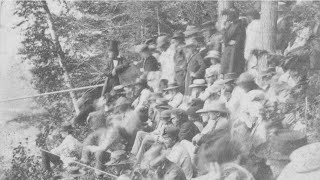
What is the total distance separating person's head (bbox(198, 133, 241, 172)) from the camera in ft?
20.5

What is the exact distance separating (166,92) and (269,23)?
1.83 metres

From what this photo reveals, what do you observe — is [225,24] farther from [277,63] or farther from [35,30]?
[35,30]

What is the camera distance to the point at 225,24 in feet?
26.6

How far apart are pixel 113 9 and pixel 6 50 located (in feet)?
10.3

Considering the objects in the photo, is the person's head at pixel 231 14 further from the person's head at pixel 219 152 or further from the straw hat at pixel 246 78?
the person's head at pixel 219 152

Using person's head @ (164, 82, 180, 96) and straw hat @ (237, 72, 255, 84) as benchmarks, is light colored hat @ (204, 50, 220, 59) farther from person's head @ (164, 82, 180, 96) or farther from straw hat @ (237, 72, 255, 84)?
straw hat @ (237, 72, 255, 84)

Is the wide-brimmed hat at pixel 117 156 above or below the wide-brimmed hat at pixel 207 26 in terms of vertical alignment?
below

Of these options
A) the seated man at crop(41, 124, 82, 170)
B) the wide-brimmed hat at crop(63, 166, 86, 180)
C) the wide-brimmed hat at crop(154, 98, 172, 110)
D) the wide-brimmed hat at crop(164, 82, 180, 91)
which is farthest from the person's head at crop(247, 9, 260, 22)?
the seated man at crop(41, 124, 82, 170)

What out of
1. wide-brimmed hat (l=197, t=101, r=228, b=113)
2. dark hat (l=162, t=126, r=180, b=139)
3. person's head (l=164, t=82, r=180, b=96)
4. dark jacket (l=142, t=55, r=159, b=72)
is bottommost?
dark hat (l=162, t=126, r=180, b=139)

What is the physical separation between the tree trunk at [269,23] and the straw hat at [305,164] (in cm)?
257

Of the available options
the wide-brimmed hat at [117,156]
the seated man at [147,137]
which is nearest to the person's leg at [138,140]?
the seated man at [147,137]

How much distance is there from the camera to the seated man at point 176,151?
676cm

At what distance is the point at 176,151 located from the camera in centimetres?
692

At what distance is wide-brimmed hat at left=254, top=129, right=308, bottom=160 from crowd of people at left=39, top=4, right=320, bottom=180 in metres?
0.01
